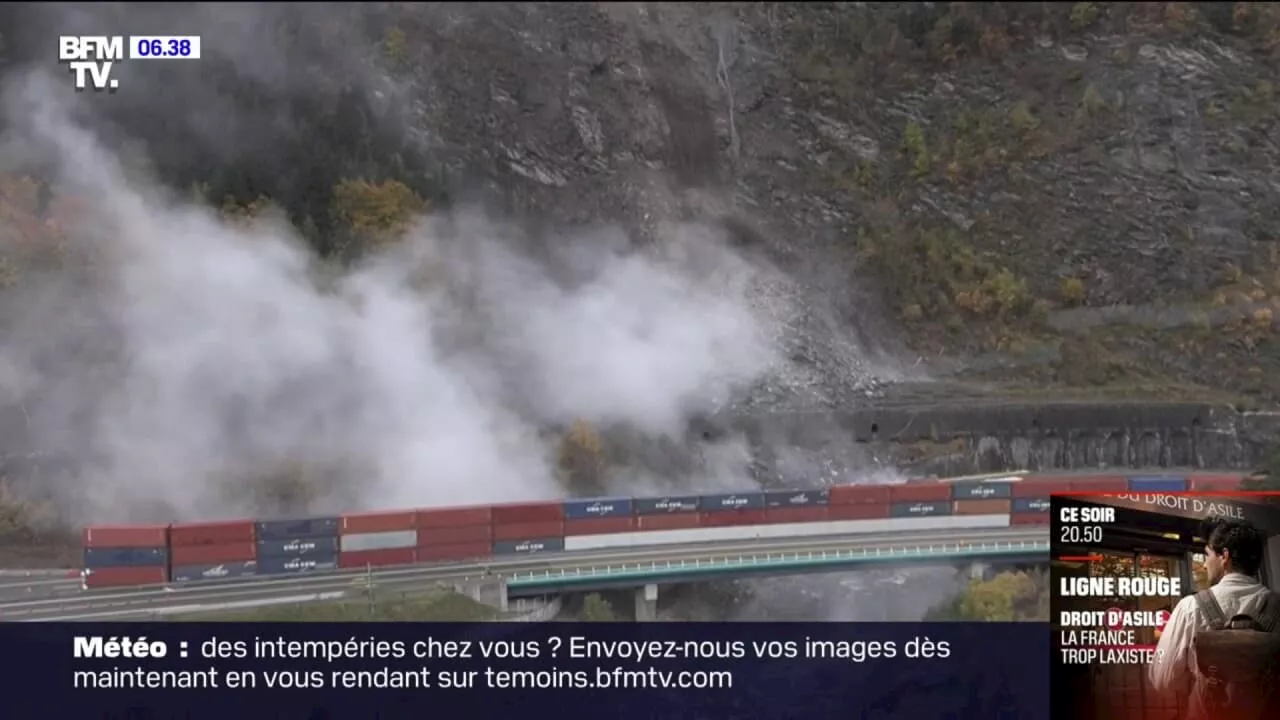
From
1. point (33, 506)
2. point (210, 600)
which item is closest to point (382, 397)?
point (210, 600)

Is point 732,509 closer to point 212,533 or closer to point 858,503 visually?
point 858,503

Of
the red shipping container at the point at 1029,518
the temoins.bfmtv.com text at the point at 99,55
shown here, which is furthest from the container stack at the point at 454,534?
the temoins.bfmtv.com text at the point at 99,55

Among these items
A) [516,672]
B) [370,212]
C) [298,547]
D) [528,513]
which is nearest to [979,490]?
[528,513]

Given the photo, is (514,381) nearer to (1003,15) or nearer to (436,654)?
(436,654)

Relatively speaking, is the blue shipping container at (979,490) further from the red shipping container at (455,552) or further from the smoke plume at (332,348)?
the red shipping container at (455,552)

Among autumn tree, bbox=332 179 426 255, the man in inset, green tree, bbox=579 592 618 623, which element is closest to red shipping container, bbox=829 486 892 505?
green tree, bbox=579 592 618 623

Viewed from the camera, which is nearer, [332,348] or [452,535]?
[452,535]
